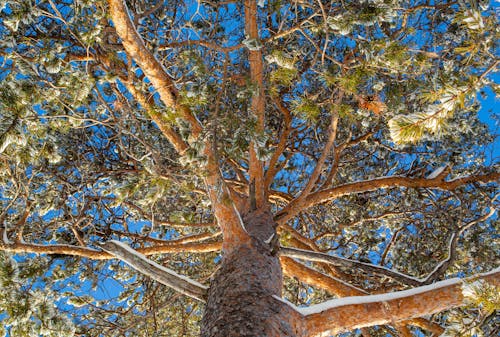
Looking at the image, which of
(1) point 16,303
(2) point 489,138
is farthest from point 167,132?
(2) point 489,138

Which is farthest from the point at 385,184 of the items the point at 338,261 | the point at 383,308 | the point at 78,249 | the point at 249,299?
the point at 78,249

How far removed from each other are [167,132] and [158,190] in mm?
575

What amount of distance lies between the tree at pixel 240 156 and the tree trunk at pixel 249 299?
0.04 feet

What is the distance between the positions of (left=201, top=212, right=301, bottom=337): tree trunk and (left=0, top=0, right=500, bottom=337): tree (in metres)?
0.01

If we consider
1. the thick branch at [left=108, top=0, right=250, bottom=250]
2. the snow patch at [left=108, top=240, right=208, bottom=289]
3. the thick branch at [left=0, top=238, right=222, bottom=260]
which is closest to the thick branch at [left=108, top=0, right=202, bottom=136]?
the thick branch at [left=108, top=0, right=250, bottom=250]

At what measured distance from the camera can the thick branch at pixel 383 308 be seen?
260cm

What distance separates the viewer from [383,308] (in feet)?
8.58

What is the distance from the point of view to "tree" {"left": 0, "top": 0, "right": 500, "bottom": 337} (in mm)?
2635

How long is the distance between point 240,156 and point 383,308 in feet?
6.05

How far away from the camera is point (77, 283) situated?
193 inches

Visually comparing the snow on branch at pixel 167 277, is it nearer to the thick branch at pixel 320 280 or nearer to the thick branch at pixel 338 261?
the thick branch at pixel 338 261

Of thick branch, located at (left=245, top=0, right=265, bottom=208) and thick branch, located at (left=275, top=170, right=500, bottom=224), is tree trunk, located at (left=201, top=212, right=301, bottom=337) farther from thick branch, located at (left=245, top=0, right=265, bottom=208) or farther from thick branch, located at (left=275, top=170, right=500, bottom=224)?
thick branch, located at (left=275, top=170, right=500, bottom=224)

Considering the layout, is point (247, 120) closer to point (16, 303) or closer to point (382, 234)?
point (16, 303)

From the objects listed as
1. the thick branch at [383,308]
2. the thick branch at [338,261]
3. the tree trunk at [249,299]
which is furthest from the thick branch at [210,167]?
the thick branch at [383,308]
